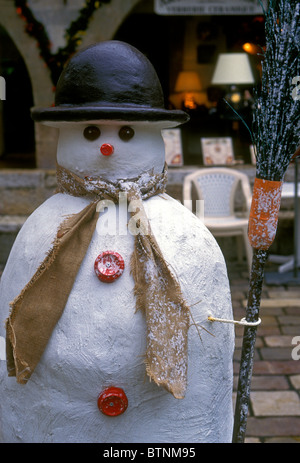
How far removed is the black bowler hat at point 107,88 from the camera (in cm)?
188

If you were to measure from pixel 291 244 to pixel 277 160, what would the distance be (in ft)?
15.5

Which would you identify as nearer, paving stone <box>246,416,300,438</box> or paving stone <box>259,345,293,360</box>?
paving stone <box>246,416,300,438</box>

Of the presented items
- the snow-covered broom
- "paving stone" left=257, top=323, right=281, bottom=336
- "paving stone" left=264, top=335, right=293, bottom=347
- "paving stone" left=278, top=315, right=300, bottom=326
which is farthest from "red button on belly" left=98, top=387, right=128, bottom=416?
"paving stone" left=278, top=315, right=300, bottom=326

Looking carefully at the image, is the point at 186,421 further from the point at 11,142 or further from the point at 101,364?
the point at 11,142

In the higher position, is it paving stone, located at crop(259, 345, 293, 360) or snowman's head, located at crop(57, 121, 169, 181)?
snowman's head, located at crop(57, 121, 169, 181)

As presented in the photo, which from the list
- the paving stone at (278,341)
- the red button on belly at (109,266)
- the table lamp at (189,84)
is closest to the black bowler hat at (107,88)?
the red button on belly at (109,266)

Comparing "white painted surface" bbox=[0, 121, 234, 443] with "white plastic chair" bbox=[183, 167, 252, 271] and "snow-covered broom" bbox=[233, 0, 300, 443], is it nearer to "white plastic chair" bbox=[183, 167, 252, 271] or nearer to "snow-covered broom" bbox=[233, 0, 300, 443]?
"snow-covered broom" bbox=[233, 0, 300, 443]

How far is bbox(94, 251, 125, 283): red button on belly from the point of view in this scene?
1836mm

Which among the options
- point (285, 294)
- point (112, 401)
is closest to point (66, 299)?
point (112, 401)

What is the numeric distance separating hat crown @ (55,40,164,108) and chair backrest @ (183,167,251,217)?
394 centimetres

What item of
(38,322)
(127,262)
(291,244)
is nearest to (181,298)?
(127,262)

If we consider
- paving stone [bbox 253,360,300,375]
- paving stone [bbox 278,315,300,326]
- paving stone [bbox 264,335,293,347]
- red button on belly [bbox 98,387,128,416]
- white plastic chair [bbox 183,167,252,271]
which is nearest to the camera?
red button on belly [bbox 98,387,128,416]

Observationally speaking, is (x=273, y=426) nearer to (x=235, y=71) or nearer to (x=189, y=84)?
(x=235, y=71)

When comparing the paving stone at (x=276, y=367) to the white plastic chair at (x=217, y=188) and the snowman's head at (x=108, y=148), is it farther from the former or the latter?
the snowman's head at (x=108, y=148)
